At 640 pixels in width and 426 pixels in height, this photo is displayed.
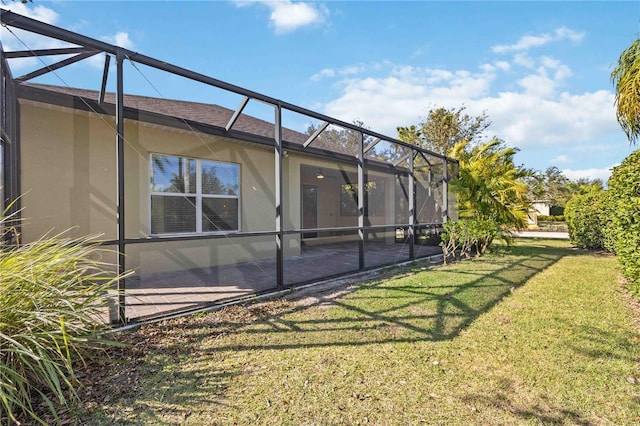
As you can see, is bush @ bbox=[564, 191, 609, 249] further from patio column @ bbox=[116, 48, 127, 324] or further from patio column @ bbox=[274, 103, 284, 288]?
patio column @ bbox=[116, 48, 127, 324]

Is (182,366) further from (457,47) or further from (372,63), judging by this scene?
(372,63)

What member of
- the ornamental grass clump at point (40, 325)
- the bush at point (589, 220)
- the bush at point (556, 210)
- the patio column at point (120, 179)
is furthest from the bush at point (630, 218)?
the bush at point (556, 210)

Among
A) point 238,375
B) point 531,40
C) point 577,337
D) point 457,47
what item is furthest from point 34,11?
point 531,40

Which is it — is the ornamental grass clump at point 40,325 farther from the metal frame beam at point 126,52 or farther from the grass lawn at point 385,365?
the metal frame beam at point 126,52

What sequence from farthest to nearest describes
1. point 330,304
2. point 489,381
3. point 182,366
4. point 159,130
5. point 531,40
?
point 531,40, point 159,130, point 330,304, point 182,366, point 489,381

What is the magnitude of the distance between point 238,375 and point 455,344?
2.29m

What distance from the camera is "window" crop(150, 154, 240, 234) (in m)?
6.37

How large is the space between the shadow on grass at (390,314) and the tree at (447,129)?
48.7 feet

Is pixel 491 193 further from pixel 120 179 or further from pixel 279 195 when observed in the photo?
pixel 120 179

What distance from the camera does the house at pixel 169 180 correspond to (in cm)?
411

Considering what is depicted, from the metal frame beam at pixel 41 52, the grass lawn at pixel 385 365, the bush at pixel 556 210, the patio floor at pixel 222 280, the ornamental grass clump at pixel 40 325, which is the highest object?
the metal frame beam at pixel 41 52

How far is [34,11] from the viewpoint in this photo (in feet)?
13.2

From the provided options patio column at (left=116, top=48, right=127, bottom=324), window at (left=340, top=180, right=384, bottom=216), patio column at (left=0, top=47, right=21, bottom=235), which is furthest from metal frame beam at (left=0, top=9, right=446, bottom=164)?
window at (left=340, top=180, right=384, bottom=216)

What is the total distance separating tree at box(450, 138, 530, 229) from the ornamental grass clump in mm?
9406
